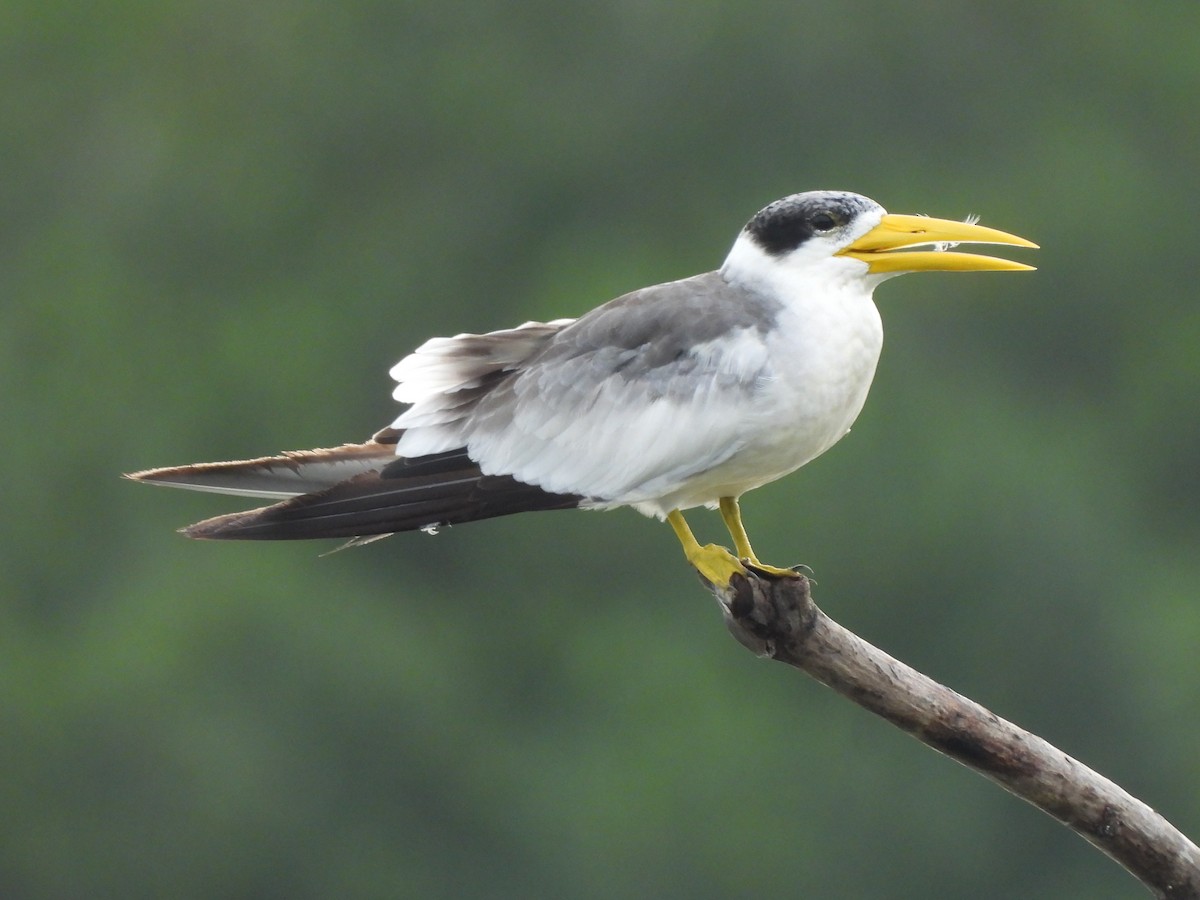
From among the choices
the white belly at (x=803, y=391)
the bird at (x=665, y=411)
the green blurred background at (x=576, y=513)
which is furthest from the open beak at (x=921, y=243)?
the green blurred background at (x=576, y=513)

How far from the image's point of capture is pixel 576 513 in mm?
22641

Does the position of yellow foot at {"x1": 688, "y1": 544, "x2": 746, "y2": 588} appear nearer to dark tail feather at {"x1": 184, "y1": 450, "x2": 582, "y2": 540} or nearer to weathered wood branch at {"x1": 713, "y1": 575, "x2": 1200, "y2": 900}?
weathered wood branch at {"x1": 713, "y1": 575, "x2": 1200, "y2": 900}

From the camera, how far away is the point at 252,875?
22219 millimetres

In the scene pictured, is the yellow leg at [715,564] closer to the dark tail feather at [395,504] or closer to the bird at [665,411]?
the bird at [665,411]

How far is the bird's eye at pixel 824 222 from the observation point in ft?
19.6

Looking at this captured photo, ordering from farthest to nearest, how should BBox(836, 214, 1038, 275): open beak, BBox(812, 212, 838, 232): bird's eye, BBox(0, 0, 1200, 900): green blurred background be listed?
BBox(0, 0, 1200, 900): green blurred background
BBox(812, 212, 838, 232): bird's eye
BBox(836, 214, 1038, 275): open beak

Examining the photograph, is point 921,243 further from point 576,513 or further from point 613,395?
point 576,513

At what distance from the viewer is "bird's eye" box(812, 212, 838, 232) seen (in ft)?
19.6

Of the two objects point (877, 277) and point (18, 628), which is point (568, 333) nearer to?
point (877, 277)

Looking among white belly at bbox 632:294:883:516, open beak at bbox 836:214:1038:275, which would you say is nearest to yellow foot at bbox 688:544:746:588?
white belly at bbox 632:294:883:516

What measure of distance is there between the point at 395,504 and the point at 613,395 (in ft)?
2.60

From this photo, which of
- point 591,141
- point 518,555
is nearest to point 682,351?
point 518,555

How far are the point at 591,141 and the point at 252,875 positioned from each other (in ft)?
35.8

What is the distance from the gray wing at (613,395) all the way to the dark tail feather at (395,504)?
0.05 m
